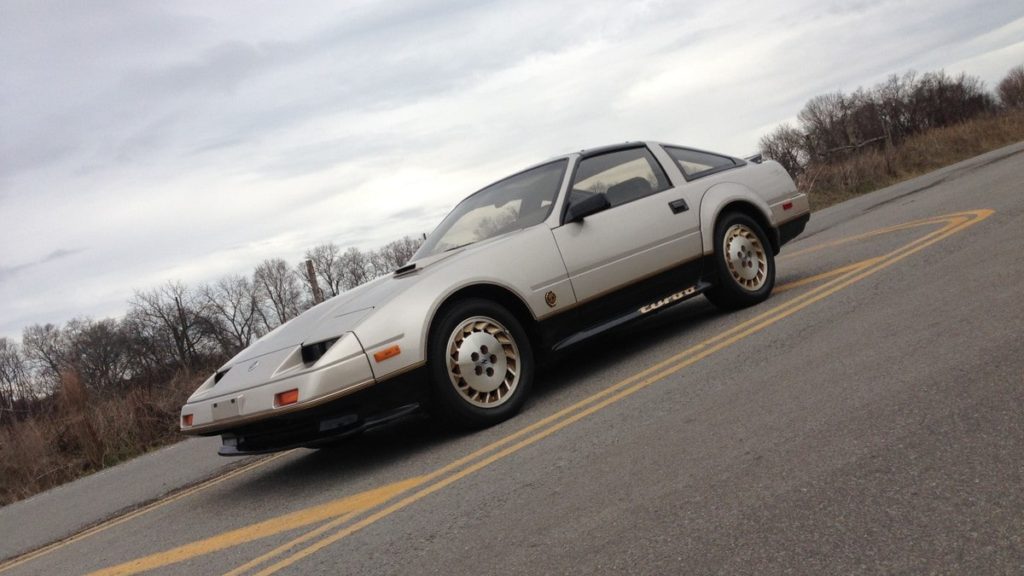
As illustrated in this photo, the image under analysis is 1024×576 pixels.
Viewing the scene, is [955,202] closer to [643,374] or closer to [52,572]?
[643,374]

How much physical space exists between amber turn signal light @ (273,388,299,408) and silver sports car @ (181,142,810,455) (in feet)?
0.04

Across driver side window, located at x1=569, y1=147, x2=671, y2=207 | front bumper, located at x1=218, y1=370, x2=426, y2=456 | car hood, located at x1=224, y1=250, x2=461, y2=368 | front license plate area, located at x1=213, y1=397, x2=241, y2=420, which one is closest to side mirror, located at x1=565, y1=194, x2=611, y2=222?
driver side window, located at x1=569, y1=147, x2=671, y2=207

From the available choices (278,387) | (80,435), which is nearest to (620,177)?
(278,387)

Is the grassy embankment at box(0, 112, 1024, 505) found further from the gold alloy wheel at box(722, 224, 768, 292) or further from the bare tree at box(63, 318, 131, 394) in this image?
the gold alloy wheel at box(722, 224, 768, 292)

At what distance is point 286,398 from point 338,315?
2.61ft

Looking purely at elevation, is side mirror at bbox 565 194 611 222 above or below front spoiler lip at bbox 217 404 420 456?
above

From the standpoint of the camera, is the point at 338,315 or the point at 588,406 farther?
the point at 338,315

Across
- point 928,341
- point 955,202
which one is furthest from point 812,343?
point 955,202

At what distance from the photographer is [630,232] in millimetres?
6117

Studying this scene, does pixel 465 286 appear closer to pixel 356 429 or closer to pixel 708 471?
pixel 356 429

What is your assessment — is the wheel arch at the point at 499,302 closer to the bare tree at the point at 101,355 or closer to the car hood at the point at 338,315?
the car hood at the point at 338,315

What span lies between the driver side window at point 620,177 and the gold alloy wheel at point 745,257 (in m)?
0.80

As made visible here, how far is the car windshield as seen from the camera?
6012mm

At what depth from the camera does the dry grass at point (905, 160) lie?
2500 centimetres
